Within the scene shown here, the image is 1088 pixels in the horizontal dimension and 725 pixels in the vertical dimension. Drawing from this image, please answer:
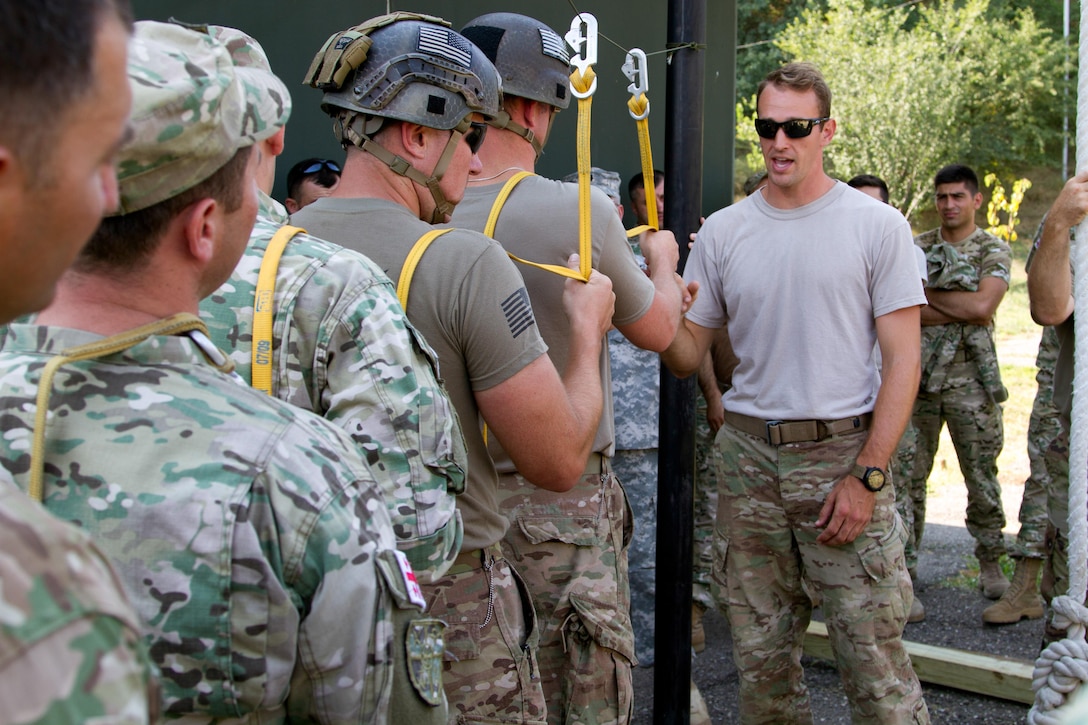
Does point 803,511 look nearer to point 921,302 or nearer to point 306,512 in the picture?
point 921,302

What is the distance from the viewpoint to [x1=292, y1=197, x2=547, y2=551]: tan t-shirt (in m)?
1.86

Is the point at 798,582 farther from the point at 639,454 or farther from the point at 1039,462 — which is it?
the point at 1039,462

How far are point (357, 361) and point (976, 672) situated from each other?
11.6ft

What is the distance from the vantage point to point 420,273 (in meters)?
1.87

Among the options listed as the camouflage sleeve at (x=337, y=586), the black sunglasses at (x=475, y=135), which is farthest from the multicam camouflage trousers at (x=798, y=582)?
the camouflage sleeve at (x=337, y=586)

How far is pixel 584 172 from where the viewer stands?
2.30 m

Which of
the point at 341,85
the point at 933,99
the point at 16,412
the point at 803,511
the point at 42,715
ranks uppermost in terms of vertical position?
the point at 933,99

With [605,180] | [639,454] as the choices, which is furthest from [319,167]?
[639,454]

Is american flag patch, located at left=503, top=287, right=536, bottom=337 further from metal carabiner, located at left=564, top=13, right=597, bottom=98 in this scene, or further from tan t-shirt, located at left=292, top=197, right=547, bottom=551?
metal carabiner, located at left=564, top=13, right=597, bottom=98

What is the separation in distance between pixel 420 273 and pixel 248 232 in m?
0.70

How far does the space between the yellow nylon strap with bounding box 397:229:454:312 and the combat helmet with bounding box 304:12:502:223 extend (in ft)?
0.53

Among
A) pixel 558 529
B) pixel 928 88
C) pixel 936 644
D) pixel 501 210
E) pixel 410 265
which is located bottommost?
pixel 936 644

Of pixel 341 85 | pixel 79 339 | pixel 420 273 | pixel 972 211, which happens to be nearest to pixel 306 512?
pixel 79 339

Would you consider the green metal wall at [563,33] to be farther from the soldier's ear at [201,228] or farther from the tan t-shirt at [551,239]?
the soldier's ear at [201,228]
